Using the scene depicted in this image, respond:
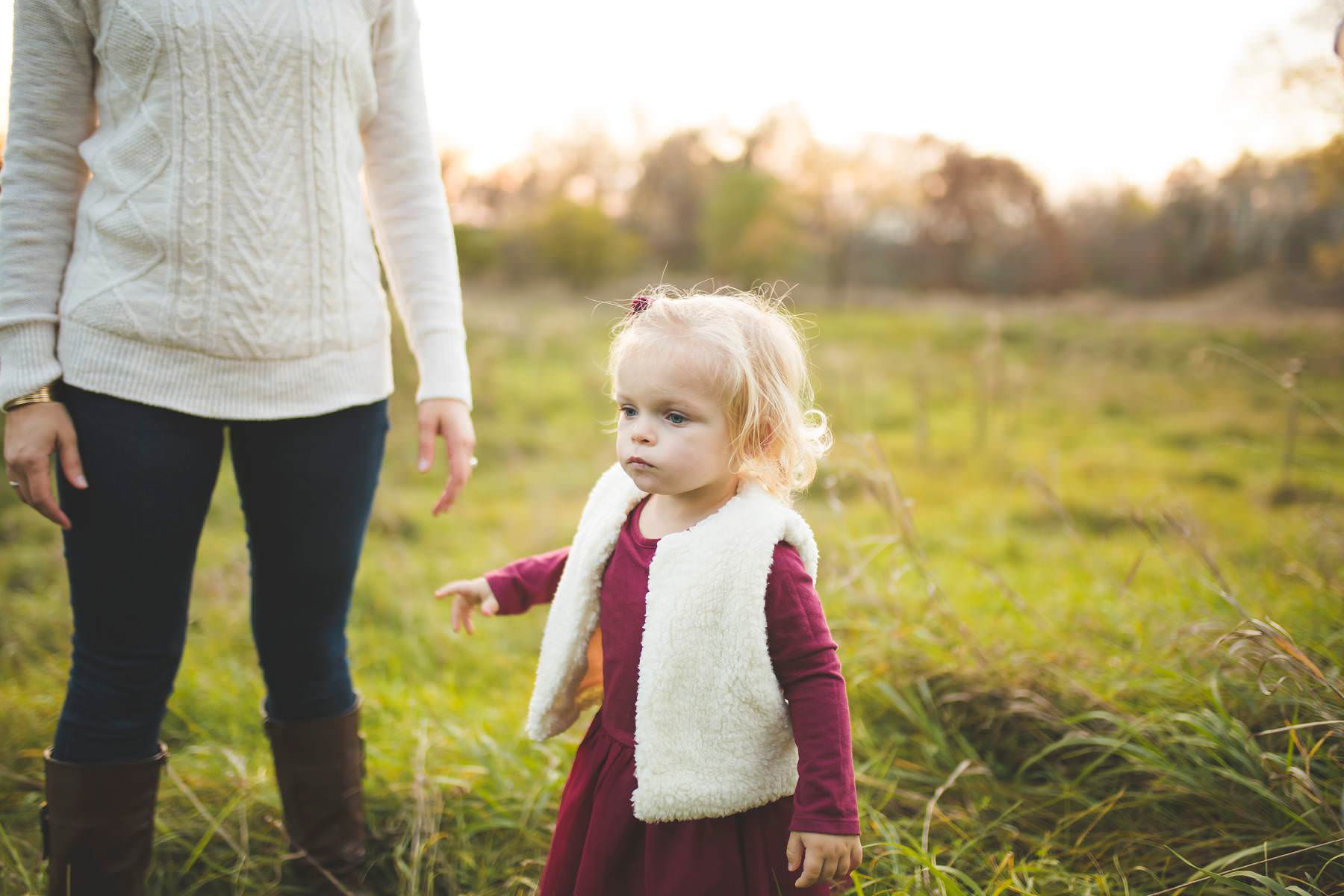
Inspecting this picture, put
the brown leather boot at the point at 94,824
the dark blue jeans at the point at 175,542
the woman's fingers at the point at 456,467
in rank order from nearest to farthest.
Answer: the dark blue jeans at the point at 175,542, the brown leather boot at the point at 94,824, the woman's fingers at the point at 456,467

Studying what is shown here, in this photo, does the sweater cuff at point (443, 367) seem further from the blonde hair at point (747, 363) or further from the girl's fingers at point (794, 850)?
the girl's fingers at point (794, 850)

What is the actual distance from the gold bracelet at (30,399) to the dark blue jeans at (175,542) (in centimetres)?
4

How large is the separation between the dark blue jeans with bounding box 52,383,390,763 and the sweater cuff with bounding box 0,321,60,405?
0.18ft

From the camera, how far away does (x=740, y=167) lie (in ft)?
59.6

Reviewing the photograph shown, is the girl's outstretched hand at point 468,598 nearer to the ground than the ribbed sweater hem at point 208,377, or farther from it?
nearer to the ground

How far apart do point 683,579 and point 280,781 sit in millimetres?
1049

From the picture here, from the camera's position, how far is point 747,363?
126 centimetres

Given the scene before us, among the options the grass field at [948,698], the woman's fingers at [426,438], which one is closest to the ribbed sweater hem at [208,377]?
the woman's fingers at [426,438]

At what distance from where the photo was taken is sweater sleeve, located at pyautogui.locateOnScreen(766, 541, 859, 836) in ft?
3.75

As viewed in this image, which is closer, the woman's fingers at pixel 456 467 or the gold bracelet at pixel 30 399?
the gold bracelet at pixel 30 399

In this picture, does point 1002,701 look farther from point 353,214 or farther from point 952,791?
point 353,214

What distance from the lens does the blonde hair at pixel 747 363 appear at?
1.25 metres

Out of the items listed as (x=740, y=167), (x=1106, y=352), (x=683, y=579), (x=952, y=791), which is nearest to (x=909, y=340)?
(x=1106, y=352)

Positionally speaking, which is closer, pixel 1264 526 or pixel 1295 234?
pixel 1264 526
